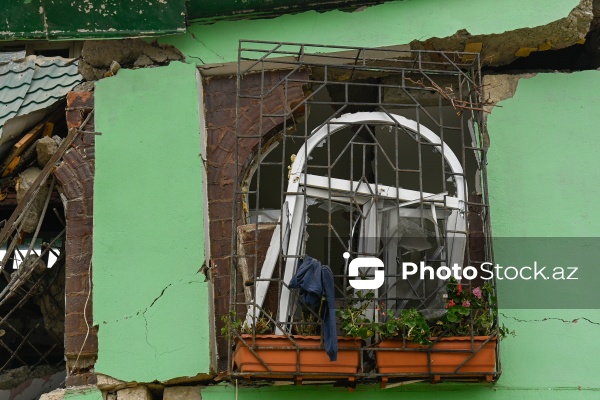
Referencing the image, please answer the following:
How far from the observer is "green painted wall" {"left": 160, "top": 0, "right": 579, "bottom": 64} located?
7023mm

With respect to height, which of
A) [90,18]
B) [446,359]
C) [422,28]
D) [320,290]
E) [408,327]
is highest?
[90,18]

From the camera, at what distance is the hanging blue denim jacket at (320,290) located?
19.7ft

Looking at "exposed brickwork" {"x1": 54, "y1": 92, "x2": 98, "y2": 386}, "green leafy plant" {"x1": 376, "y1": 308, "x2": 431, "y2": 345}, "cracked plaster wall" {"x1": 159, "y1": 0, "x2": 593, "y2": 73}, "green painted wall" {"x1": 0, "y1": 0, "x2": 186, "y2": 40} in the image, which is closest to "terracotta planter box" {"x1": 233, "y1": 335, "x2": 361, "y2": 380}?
"green leafy plant" {"x1": 376, "y1": 308, "x2": 431, "y2": 345}

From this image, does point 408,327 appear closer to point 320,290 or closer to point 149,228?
point 320,290

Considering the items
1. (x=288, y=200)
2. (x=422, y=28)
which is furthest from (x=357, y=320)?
(x=422, y=28)

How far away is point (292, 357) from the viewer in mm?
6090

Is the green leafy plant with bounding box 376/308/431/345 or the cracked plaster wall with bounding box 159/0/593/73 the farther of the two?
the cracked plaster wall with bounding box 159/0/593/73

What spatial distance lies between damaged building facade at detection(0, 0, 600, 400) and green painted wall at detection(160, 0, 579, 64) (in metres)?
0.01

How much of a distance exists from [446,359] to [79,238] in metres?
2.44

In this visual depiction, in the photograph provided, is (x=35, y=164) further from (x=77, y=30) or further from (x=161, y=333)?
(x=161, y=333)

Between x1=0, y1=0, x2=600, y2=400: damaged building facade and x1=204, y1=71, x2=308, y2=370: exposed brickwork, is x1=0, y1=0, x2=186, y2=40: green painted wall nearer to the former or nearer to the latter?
x1=0, y1=0, x2=600, y2=400: damaged building facade

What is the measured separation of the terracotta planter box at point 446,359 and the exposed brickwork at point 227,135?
46.9 inches

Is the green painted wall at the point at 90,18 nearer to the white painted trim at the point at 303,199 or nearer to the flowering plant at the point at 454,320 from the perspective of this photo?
the white painted trim at the point at 303,199

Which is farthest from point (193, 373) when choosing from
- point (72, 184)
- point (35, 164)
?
point (35, 164)
